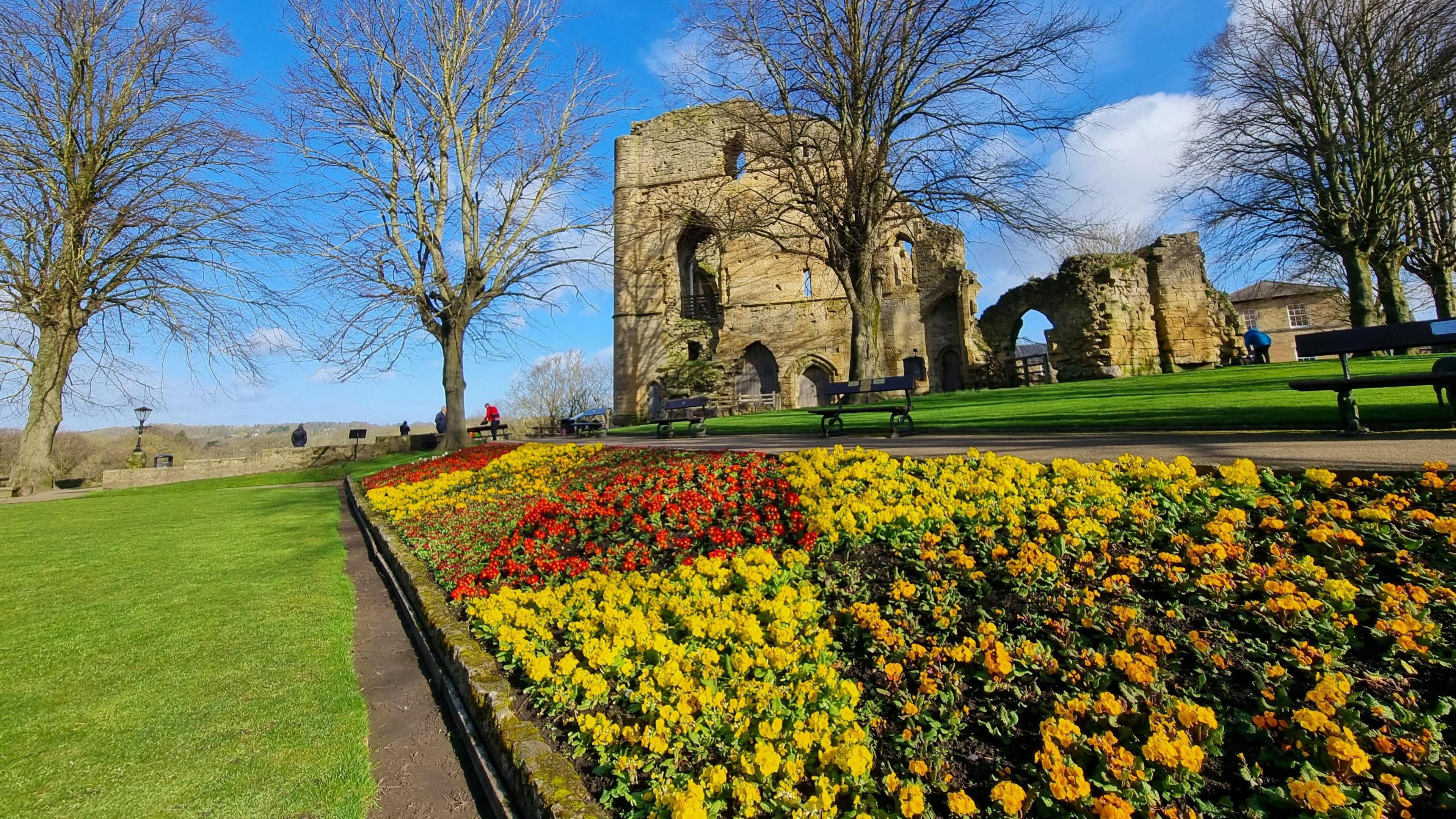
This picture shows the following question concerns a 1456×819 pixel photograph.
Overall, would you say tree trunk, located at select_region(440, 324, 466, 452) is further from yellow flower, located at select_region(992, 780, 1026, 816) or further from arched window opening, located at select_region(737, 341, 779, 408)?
yellow flower, located at select_region(992, 780, 1026, 816)

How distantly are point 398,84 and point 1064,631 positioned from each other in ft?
66.7

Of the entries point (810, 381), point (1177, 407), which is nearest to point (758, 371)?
point (810, 381)

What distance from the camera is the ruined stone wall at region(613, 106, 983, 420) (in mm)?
29797

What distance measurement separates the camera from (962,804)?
6.47 ft

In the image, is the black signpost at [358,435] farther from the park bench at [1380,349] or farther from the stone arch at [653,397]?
the park bench at [1380,349]

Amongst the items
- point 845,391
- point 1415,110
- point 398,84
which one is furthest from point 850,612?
point 1415,110

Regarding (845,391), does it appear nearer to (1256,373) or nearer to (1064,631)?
(1064,631)

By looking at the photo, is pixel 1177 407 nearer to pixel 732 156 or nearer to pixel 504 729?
pixel 504 729

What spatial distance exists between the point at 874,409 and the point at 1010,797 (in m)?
7.39

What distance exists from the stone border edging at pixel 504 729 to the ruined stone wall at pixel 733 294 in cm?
2503

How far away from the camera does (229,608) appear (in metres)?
5.02

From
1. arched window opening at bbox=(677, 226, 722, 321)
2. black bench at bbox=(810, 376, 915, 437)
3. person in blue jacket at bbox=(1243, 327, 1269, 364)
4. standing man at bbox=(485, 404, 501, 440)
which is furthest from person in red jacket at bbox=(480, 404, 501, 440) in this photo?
person in blue jacket at bbox=(1243, 327, 1269, 364)

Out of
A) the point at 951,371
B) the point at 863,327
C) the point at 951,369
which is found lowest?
the point at 951,371

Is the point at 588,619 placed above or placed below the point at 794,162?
below
